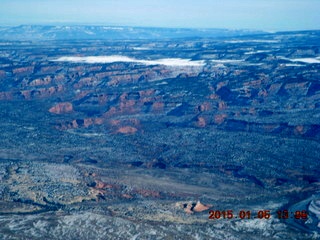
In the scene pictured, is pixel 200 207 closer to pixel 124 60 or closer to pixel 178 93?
pixel 178 93

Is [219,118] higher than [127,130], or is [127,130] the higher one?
[219,118]

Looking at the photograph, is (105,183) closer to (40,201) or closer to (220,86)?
(40,201)

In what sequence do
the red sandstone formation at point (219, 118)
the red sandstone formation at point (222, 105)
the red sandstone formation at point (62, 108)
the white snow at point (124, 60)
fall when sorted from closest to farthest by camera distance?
1. the red sandstone formation at point (219, 118)
2. the red sandstone formation at point (222, 105)
3. the red sandstone formation at point (62, 108)
4. the white snow at point (124, 60)

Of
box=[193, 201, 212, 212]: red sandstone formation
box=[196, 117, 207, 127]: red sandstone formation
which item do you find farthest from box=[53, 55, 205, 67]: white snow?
box=[193, 201, 212, 212]: red sandstone formation

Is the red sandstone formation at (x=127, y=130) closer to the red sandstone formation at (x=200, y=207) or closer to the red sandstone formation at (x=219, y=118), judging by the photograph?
the red sandstone formation at (x=219, y=118)

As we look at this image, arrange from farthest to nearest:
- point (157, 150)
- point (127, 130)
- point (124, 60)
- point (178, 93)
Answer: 1. point (124, 60)
2. point (178, 93)
3. point (127, 130)
4. point (157, 150)

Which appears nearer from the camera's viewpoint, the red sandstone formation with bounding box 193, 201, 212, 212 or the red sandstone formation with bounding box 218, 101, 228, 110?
the red sandstone formation with bounding box 193, 201, 212, 212

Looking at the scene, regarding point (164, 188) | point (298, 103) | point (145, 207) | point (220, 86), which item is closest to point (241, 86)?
point (220, 86)

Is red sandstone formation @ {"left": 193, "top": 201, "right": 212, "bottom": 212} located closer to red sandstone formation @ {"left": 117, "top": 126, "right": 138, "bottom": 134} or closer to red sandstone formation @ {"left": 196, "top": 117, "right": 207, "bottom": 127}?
red sandstone formation @ {"left": 117, "top": 126, "right": 138, "bottom": 134}
